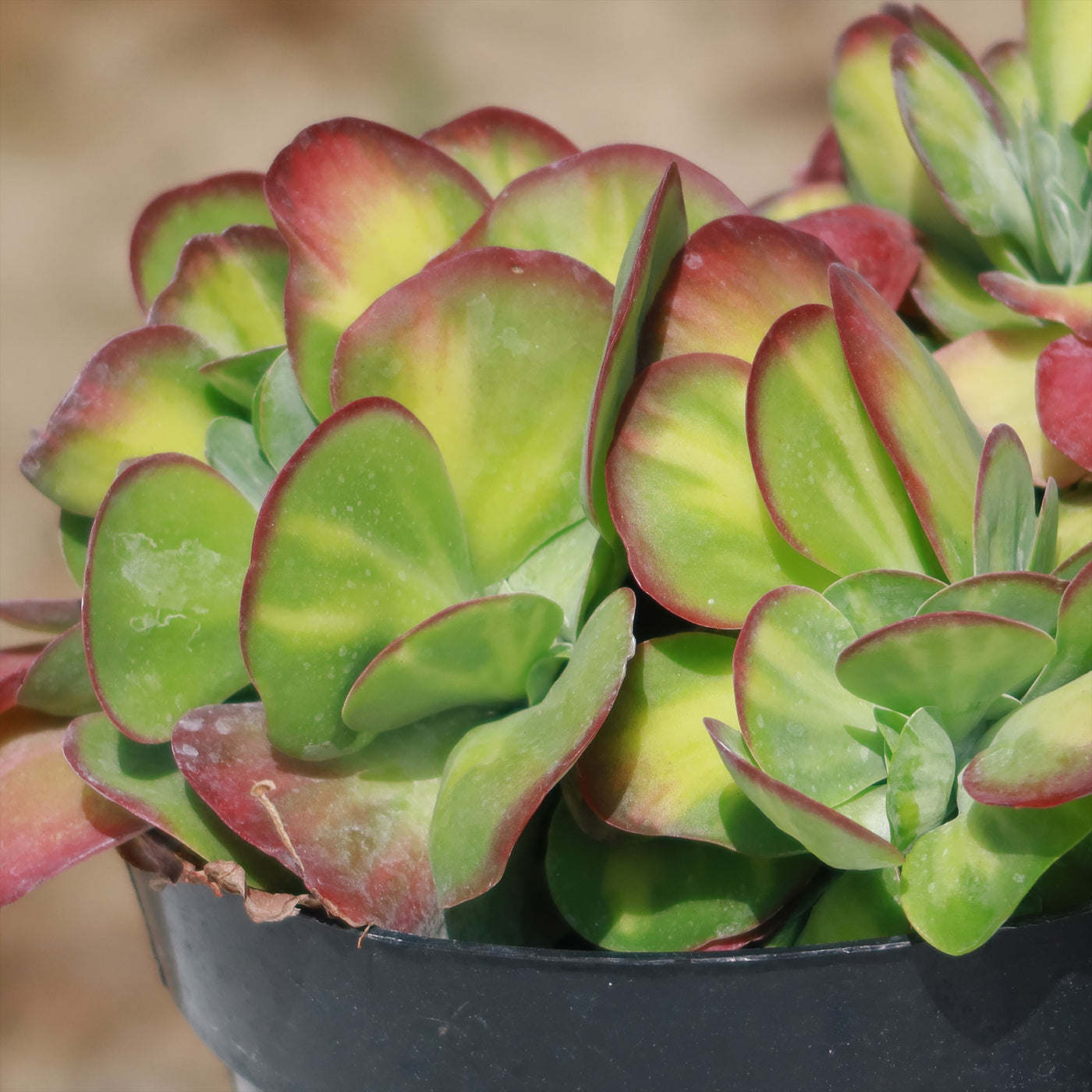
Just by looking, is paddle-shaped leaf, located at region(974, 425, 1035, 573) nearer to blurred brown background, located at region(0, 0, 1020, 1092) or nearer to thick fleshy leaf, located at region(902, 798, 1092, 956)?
thick fleshy leaf, located at region(902, 798, 1092, 956)

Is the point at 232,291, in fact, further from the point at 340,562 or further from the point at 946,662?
the point at 946,662

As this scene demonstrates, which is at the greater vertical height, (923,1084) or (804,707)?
(804,707)

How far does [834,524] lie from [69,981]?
1555 millimetres

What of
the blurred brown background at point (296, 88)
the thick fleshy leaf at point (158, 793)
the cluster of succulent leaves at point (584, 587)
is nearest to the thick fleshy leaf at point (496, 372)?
the cluster of succulent leaves at point (584, 587)

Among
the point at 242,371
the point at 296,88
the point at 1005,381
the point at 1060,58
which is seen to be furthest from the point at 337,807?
the point at 296,88

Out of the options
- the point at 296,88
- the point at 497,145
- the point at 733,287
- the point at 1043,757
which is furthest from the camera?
the point at 296,88

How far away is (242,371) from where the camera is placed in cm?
44

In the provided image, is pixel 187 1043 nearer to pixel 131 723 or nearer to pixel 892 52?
pixel 131 723

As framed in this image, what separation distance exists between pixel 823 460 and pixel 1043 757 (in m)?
0.11

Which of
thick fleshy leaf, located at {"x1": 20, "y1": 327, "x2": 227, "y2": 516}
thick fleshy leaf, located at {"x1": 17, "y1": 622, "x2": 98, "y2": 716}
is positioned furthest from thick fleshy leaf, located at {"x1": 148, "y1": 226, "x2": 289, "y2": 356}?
thick fleshy leaf, located at {"x1": 17, "y1": 622, "x2": 98, "y2": 716}

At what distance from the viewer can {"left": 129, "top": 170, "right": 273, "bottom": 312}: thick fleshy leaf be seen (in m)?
0.51

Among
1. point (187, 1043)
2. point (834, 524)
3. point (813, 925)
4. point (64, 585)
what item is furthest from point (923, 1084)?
point (64, 585)

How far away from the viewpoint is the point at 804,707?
0.33 metres

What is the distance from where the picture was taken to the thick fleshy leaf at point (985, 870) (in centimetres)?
30
